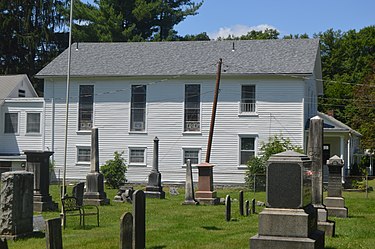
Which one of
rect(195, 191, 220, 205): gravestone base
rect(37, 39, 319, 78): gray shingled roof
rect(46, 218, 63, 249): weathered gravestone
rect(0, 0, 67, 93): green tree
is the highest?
rect(0, 0, 67, 93): green tree

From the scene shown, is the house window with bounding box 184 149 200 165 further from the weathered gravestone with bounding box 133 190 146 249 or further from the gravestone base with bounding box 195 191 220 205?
the weathered gravestone with bounding box 133 190 146 249

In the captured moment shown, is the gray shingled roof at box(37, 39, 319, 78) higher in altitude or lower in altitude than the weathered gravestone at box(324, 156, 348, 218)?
higher

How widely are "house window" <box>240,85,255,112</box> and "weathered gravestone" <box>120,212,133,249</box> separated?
27.5 meters

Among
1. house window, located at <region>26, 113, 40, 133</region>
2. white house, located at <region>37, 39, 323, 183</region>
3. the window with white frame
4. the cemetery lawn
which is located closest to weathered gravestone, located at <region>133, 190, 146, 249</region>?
the cemetery lawn

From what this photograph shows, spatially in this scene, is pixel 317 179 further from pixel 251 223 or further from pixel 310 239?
pixel 310 239

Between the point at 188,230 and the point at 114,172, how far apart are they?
22.0m

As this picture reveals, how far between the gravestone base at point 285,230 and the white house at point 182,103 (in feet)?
89.8

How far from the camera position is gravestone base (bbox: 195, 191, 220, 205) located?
2655cm

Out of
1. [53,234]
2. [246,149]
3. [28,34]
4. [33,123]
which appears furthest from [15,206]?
[28,34]

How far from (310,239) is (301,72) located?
27628 mm

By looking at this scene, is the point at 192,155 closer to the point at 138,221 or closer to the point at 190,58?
the point at 190,58

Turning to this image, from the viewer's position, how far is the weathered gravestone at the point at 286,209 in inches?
434

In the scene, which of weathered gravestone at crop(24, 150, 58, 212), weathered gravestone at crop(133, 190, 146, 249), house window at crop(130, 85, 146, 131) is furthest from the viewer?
house window at crop(130, 85, 146, 131)

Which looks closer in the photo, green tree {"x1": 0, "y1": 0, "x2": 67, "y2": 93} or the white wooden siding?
the white wooden siding
